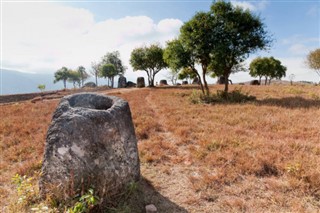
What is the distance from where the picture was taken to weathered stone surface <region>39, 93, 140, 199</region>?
3385mm

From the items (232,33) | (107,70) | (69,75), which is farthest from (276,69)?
(69,75)

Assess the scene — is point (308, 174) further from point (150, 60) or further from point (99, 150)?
point (150, 60)

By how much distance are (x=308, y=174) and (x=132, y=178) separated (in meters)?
3.84

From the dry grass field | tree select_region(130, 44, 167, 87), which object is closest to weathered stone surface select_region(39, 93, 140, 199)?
the dry grass field

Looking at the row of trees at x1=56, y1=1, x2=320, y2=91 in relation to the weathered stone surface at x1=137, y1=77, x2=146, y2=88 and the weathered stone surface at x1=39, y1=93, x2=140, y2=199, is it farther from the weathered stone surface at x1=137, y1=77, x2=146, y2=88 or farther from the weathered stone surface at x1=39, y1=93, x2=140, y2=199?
the weathered stone surface at x1=137, y1=77, x2=146, y2=88

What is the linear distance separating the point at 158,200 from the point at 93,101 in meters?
2.79

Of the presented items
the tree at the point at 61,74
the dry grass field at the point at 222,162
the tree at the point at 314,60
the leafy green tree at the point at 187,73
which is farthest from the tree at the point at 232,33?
the tree at the point at 61,74

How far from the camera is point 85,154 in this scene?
136 inches

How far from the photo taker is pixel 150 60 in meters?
40.5

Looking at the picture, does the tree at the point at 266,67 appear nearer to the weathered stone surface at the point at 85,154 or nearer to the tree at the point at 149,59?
the tree at the point at 149,59

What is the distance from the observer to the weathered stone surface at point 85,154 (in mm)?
3385

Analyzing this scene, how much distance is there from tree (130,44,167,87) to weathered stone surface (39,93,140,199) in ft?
123

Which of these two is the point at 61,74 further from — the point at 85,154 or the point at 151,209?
the point at 151,209

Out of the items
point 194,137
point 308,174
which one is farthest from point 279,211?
point 194,137
